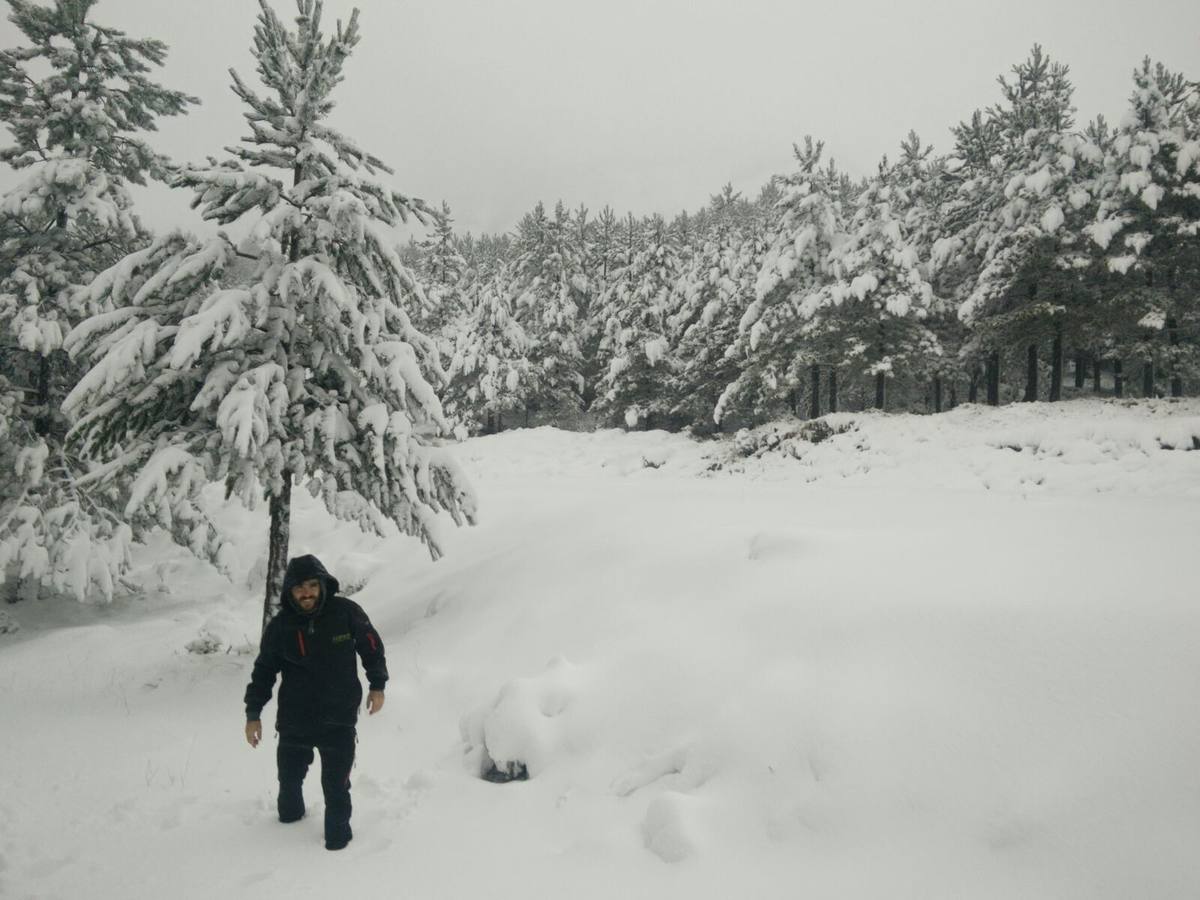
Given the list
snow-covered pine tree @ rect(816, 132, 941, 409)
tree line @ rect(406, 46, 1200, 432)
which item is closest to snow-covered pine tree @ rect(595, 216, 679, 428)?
tree line @ rect(406, 46, 1200, 432)

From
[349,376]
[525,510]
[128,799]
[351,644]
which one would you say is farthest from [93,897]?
[525,510]

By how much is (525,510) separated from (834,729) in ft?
32.1

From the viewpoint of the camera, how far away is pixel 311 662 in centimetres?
461

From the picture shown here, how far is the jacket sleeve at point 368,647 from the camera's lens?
15.6 feet

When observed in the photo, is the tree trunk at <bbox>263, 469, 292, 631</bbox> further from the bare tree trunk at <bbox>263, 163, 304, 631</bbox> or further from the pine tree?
the pine tree

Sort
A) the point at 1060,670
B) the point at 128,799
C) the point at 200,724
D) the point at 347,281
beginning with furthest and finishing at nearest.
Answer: the point at 347,281
the point at 200,724
the point at 128,799
the point at 1060,670

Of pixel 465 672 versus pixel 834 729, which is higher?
pixel 834 729

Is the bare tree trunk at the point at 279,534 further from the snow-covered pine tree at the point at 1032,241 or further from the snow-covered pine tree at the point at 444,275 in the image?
the snow-covered pine tree at the point at 444,275

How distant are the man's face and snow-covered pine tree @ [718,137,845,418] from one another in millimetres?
23006

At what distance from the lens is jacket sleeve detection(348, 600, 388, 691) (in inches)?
187

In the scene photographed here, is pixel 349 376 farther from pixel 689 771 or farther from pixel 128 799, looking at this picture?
pixel 689 771

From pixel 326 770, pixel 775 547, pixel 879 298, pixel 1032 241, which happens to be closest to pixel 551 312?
pixel 879 298

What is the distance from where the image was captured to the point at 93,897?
391cm

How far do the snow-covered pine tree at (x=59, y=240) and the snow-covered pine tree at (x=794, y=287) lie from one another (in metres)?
20.5
